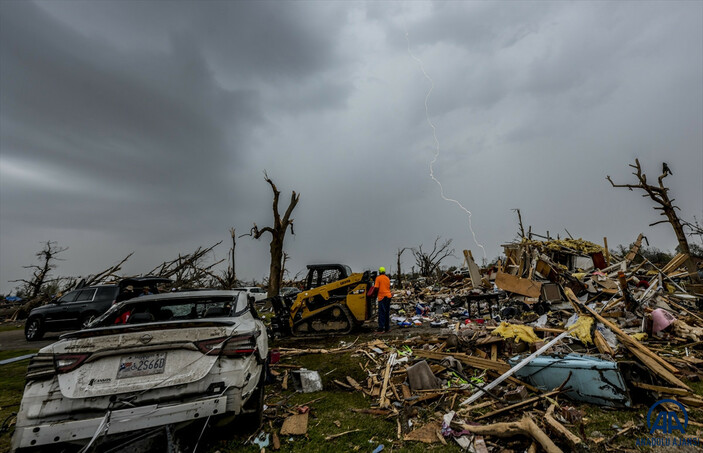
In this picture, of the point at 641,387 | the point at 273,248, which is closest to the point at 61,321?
the point at 273,248

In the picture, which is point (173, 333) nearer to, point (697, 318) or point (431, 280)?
point (697, 318)

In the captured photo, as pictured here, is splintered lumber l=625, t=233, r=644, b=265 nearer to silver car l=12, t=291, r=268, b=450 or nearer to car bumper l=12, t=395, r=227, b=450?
silver car l=12, t=291, r=268, b=450

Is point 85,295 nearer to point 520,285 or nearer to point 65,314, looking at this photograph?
point 65,314

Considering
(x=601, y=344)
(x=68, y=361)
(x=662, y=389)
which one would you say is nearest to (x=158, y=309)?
(x=68, y=361)

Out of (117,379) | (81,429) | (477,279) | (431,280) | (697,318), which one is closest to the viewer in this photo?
(81,429)

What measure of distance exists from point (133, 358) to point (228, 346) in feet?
2.66

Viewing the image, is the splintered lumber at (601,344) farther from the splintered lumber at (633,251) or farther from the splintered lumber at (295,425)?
the splintered lumber at (633,251)

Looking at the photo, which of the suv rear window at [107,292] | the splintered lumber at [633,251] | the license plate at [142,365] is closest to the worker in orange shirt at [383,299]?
the license plate at [142,365]

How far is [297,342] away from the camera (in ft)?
28.2

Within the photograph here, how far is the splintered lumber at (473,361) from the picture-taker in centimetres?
477

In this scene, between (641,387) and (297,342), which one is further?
(297,342)

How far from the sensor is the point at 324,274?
396 inches

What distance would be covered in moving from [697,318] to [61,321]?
64.8 feet

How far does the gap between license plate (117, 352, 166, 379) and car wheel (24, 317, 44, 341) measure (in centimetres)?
1286
